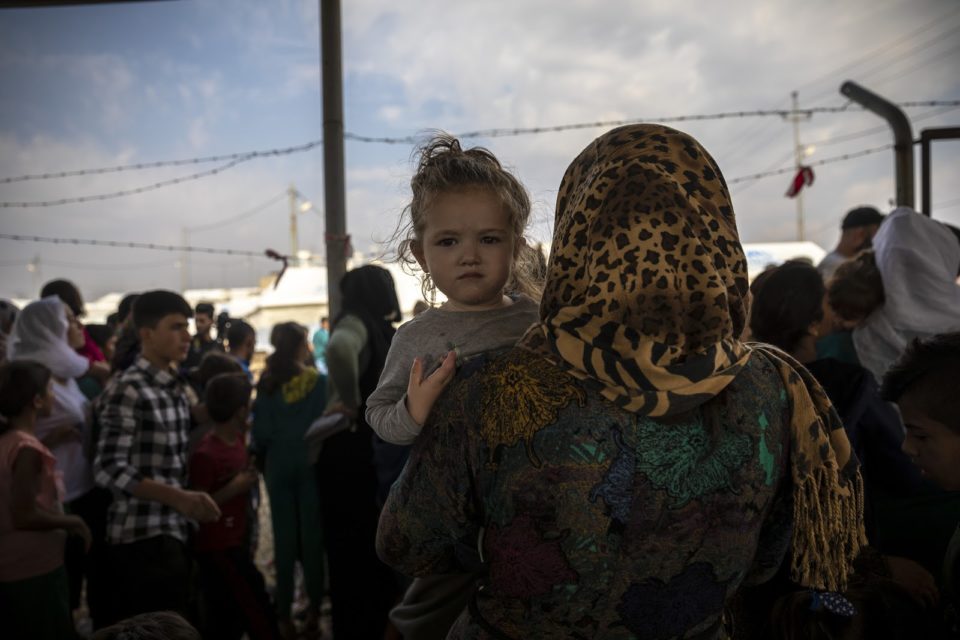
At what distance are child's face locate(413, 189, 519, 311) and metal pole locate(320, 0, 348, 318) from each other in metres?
3.63

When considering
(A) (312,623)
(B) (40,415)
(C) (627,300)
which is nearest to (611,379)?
(C) (627,300)

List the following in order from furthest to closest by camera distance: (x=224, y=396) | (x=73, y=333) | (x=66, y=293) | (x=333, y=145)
→ (x=333, y=145) → (x=66, y=293) → (x=73, y=333) → (x=224, y=396)

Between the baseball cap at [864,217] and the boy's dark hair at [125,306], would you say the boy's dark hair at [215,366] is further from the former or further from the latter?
the baseball cap at [864,217]

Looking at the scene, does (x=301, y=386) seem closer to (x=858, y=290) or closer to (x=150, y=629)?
(x=150, y=629)

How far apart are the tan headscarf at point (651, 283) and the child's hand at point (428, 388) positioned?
195 mm

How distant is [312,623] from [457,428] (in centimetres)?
359

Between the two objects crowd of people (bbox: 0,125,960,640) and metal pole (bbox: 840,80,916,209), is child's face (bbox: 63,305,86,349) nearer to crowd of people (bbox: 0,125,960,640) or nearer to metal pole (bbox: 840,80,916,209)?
crowd of people (bbox: 0,125,960,640)

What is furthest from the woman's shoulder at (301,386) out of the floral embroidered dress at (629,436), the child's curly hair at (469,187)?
the floral embroidered dress at (629,436)

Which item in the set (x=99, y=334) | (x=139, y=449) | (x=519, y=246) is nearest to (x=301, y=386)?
(x=139, y=449)

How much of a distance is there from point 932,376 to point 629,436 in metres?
1.23

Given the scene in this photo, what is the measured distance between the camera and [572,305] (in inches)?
43.3

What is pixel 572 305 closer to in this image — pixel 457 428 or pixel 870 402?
pixel 457 428

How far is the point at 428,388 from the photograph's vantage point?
1.26m

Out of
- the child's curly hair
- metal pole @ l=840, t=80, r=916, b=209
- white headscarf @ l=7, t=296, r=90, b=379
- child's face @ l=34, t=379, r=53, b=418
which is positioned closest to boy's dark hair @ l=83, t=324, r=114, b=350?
white headscarf @ l=7, t=296, r=90, b=379
